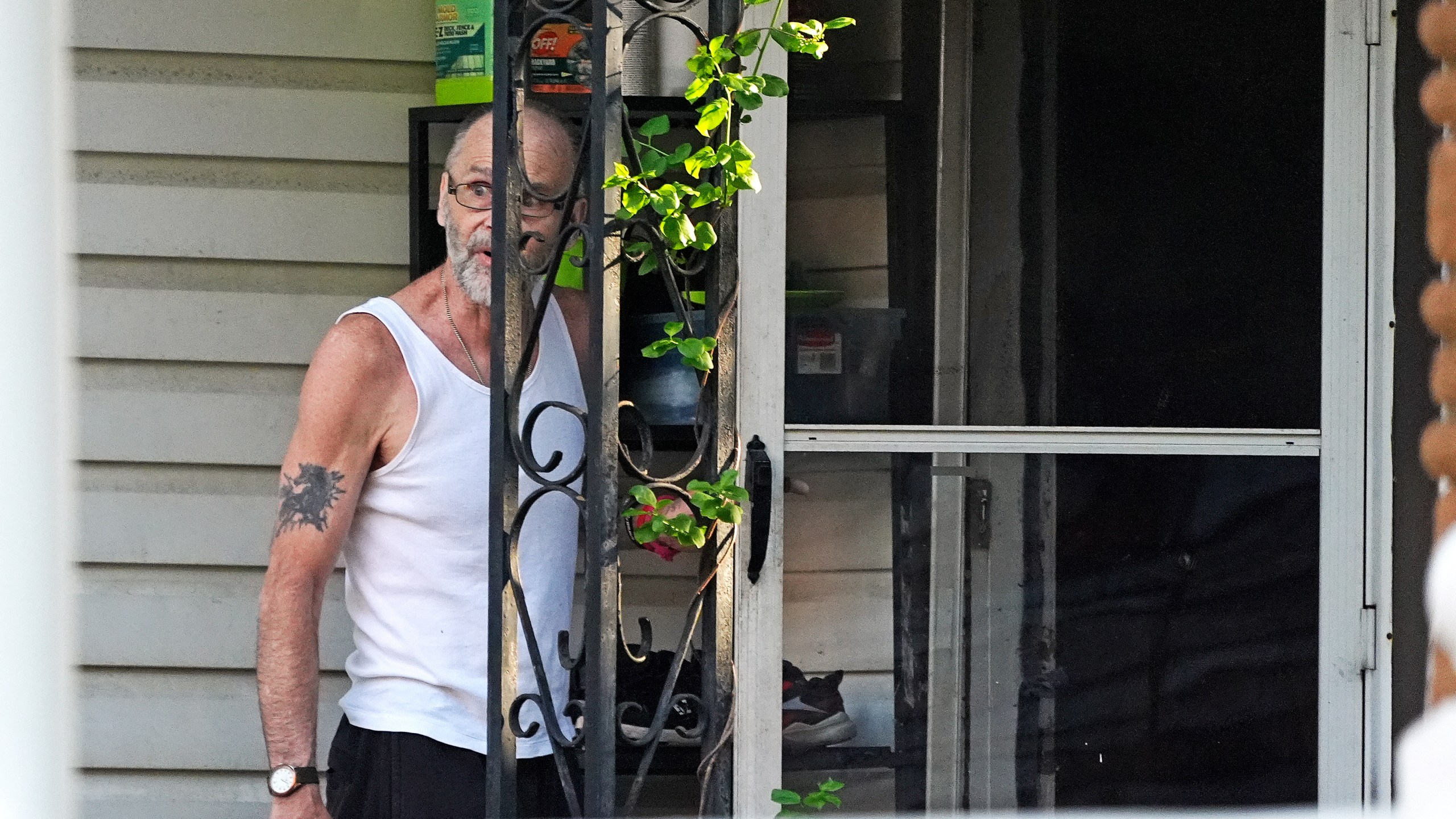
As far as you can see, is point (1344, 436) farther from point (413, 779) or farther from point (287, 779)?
point (287, 779)

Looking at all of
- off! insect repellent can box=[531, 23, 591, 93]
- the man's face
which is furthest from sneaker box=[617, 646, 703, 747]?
off! insect repellent can box=[531, 23, 591, 93]

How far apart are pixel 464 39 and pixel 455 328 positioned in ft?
1.87

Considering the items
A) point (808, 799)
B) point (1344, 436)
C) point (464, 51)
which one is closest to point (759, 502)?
point (808, 799)

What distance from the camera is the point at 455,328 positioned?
2324 millimetres

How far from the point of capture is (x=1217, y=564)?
2.50 meters

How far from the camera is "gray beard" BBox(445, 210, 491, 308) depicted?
2270mm

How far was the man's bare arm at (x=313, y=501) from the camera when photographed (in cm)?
218

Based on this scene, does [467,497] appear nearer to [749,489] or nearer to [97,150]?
[749,489]

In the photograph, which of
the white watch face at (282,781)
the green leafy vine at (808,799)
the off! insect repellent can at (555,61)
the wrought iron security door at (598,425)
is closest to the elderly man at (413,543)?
the white watch face at (282,781)

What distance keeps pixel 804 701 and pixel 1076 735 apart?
0.53m

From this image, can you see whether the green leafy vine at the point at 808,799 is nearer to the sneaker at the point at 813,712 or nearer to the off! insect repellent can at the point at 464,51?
the sneaker at the point at 813,712

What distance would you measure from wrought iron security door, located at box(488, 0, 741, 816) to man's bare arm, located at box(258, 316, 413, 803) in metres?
0.39

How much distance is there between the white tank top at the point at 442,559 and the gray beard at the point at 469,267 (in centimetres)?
11

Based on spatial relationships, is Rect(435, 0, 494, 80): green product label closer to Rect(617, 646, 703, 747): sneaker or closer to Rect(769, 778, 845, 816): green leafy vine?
Rect(617, 646, 703, 747): sneaker
